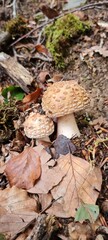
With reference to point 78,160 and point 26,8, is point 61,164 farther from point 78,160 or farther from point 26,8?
point 26,8

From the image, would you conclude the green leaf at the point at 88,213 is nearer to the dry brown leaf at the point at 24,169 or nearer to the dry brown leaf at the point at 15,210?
the dry brown leaf at the point at 15,210

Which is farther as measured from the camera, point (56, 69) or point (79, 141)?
point (56, 69)

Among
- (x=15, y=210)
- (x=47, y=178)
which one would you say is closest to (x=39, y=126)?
(x=47, y=178)

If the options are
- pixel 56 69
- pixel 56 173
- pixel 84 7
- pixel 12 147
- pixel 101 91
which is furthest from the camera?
pixel 84 7

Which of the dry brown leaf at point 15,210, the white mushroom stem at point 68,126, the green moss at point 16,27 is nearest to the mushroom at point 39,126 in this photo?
the white mushroom stem at point 68,126

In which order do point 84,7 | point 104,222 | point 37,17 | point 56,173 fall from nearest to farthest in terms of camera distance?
point 104,222
point 56,173
point 84,7
point 37,17

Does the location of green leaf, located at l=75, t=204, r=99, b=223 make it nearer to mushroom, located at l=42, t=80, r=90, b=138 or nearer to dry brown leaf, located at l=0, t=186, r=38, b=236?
dry brown leaf, located at l=0, t=186, r=38, b=236

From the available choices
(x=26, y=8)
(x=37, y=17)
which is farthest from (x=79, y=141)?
(x=26, y=8)
